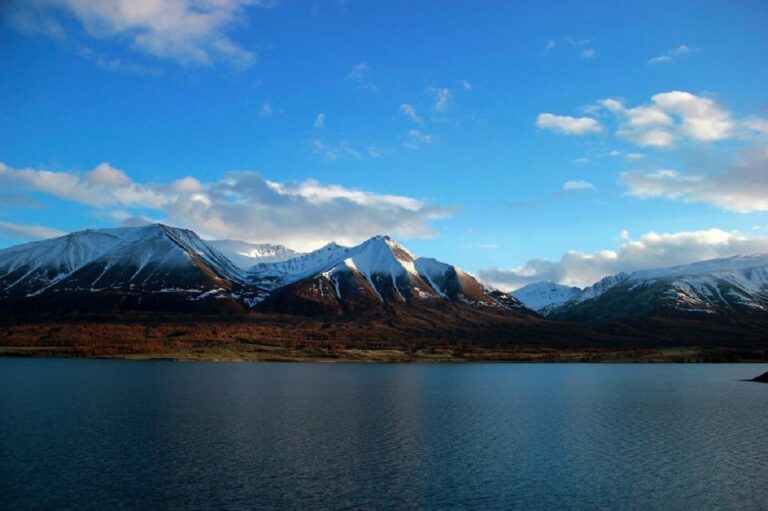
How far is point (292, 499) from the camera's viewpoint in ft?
145

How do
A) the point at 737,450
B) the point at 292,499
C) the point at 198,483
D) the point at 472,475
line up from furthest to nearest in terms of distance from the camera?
the point at 737,450
the point at 472,475
the point at 198,483
the point at 292,499

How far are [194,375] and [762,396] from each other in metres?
126

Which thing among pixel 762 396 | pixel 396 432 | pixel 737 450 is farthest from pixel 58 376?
pixel 762 396

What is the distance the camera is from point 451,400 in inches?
4409

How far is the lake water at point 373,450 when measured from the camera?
45344 mm

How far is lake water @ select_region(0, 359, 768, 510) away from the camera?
45.3m

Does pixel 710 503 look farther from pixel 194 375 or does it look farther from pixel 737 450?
pixel 194 375

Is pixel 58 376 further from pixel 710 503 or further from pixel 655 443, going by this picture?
pixel 710 503

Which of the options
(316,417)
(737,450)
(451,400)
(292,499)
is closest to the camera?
(292,499)

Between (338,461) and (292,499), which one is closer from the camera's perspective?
(292,499)

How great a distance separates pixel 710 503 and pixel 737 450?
2354 centimetres

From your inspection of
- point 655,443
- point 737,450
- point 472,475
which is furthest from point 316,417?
point 737,450

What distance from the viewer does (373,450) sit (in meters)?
63.0

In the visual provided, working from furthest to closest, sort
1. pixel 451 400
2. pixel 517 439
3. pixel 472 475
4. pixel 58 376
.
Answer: pixel 58 376, pixel 451 400, pixel 517 439, pixel 472 475
